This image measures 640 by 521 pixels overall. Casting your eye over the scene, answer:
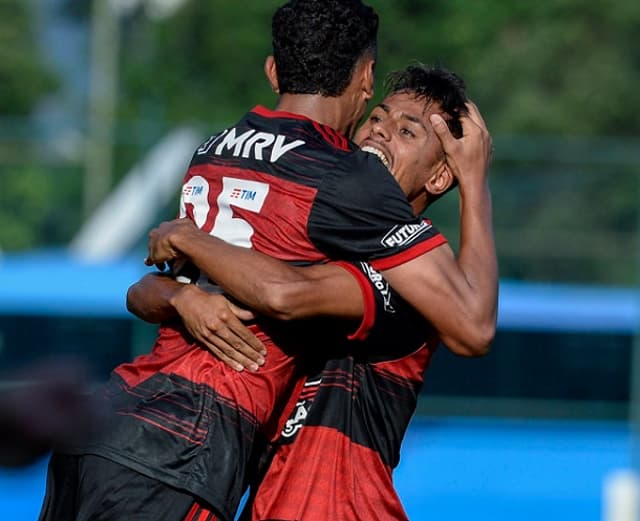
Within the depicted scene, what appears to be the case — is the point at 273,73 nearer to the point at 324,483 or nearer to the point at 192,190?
the point at 192,190

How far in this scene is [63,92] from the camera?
24.9m

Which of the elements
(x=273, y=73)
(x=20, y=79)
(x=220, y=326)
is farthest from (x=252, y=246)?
(x=20, y=79)

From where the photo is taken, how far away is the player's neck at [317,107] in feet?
11.1

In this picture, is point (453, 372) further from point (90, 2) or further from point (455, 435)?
point (90, 2)

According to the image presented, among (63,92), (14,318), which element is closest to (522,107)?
(63,92)

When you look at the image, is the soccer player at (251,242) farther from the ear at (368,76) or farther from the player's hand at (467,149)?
the player's hand at (467,149)

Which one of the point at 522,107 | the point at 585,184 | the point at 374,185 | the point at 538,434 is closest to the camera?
the point at 374,185

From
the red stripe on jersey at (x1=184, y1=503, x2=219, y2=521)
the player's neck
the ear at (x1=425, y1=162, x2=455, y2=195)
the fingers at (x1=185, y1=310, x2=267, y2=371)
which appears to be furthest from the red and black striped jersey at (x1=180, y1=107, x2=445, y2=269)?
the red stripe on jersey at (x1=184, y1=503, x2=219, y2=521)

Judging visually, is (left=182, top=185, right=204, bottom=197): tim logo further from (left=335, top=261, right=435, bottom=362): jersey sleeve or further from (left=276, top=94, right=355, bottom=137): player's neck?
(left=335, top=261, right=435, bottom=362): jersey sleeve

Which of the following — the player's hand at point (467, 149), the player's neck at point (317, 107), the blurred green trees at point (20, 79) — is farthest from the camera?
the blurred green trees at point (20, 79)

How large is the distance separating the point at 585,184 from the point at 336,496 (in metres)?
9.89

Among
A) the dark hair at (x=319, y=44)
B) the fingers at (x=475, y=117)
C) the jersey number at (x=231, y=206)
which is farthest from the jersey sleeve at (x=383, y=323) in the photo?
the fingers at (x=475, y=117)

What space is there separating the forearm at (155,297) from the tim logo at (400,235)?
575 mm

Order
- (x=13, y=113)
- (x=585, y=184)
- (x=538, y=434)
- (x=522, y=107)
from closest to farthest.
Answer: (x=538, y=434)
(x=585, y=184)
(x=522, y=107)
(x=13, y=113)
